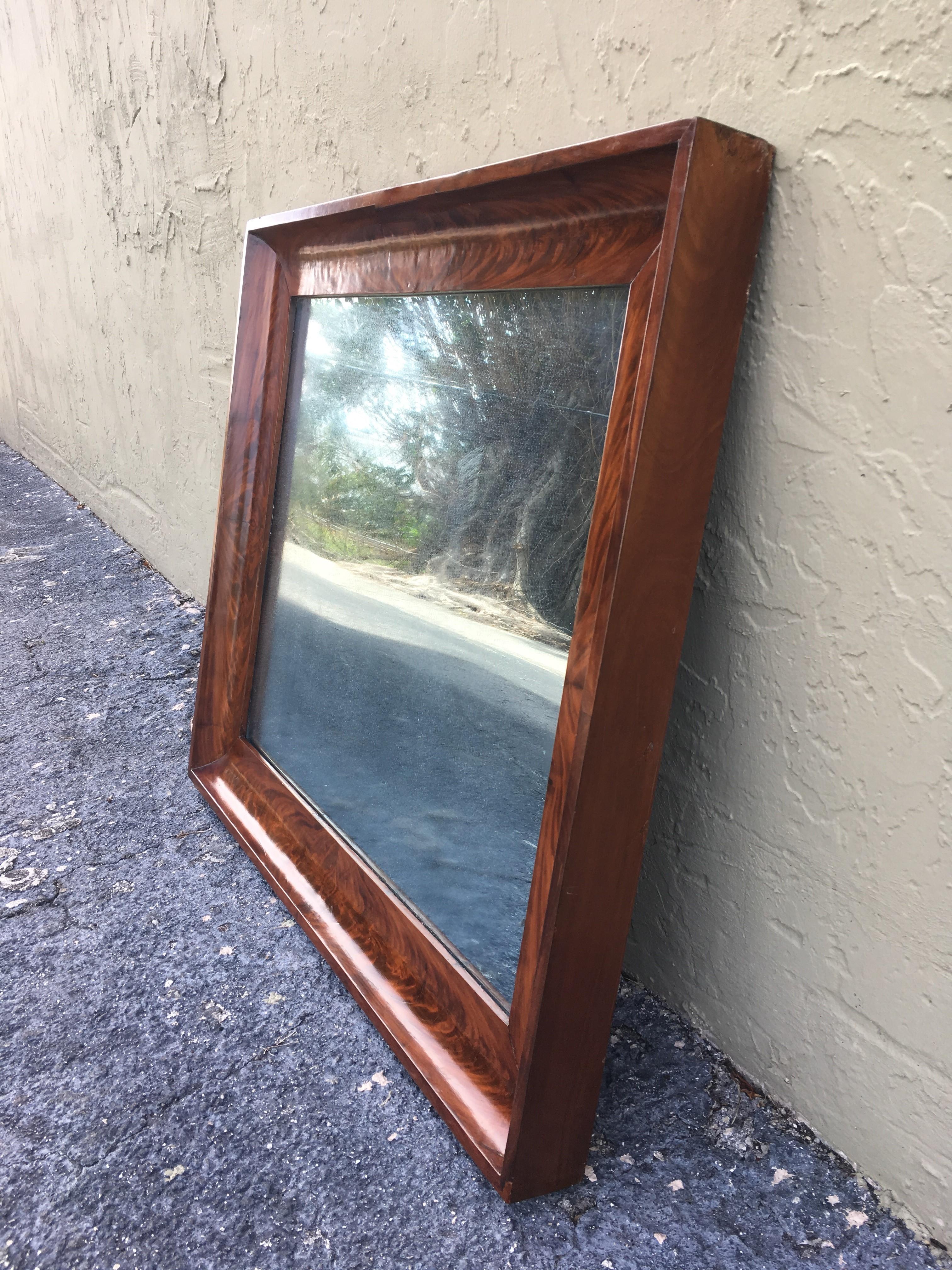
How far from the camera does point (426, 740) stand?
4.07 feet

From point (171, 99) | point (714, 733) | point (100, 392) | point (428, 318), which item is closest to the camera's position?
point (714, 733)

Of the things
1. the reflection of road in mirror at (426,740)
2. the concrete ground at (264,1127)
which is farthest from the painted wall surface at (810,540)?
the reflection of road in mirror at (426,740)

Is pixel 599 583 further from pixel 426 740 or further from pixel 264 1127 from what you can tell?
pixel 264 1127

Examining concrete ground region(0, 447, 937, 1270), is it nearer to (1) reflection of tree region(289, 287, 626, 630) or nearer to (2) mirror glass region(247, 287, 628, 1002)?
(2) mirror glass region(247, 287, 628, 1002)

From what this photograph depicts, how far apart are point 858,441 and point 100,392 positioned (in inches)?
121

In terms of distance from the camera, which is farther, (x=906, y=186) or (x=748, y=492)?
(x=748, y=492)

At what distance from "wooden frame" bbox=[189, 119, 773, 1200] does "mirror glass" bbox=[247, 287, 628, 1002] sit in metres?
0.06

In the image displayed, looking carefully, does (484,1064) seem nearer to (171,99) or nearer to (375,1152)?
(375,1152)

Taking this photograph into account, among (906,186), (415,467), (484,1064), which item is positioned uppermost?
(906,186)

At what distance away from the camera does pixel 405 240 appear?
1.23 metres

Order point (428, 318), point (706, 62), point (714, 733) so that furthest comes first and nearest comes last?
point (428, 318)
point (714, 733)
point (706, 62)

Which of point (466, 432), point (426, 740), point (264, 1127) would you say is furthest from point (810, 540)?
point (264, 1127)

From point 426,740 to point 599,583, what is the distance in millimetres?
458

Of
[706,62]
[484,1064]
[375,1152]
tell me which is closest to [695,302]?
[706,62]
